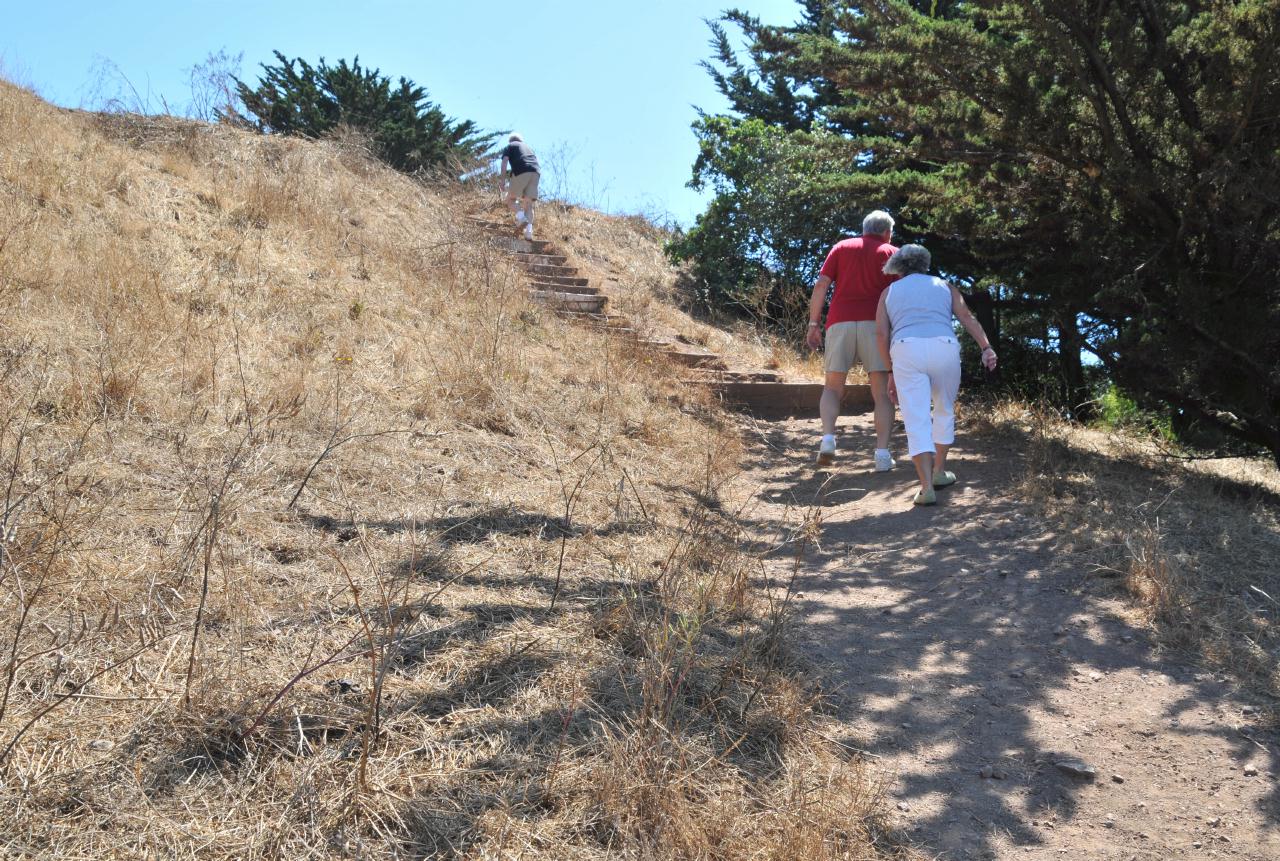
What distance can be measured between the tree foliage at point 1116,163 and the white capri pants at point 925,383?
157 centimetres

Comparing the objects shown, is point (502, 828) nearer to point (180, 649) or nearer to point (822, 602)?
point (180, 649)

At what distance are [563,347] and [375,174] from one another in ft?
20.9

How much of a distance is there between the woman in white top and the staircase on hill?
329cm

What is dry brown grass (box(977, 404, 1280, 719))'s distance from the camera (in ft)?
14.6

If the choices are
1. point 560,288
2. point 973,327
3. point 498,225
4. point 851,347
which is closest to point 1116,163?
point 973,327

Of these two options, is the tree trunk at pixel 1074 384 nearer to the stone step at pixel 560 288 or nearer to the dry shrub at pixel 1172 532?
the dry shrub at pixel 1172 532

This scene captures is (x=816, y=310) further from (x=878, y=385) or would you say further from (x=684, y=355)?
(x=684, y=355)

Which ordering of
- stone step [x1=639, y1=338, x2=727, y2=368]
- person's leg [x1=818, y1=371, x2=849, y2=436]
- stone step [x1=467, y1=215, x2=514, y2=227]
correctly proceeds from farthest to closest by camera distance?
stone step [x1=467, y1=215, x2=514, y2=227] < stone step [x1=639, y1=338, x2=727, y2=368] < person's leg [x1=818, y1=371, x2=849, y2=436]

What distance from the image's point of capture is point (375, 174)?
47.8 ft

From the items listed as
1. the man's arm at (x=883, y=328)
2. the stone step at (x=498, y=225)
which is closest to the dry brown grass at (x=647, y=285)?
the stone step at (x=498, y=225)

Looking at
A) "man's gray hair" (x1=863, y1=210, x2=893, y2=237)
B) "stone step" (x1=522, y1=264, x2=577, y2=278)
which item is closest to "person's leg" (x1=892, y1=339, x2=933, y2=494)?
"man's gray hair" (x1=863, y1=210, x2=893, y2=237)

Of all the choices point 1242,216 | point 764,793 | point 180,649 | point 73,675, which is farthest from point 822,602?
point 1242,216

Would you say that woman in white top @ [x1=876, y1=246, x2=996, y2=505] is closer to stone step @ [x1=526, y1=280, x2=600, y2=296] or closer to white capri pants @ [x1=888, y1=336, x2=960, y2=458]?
white capri pants @ [x1=888, y1=336, x2=960, y2=458]

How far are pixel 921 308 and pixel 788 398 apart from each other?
12.9 ft
